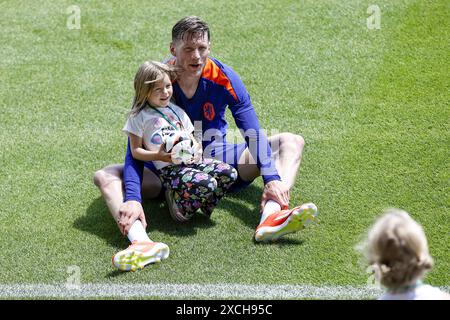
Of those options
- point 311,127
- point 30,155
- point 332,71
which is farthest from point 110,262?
point 332,71

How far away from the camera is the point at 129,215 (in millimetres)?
5277

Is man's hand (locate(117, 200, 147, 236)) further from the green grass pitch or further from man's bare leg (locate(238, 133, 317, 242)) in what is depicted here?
man's bare leg (locate(238, 133, 317, 242))

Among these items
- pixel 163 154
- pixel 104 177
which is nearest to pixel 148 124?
pixel 163 154

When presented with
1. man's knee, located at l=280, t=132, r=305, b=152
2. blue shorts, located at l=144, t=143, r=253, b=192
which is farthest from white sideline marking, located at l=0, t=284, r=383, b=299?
man's knee, located at l=280, t=132, r=305, b=152

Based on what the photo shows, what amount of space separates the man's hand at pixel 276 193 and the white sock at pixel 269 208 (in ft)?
0.08

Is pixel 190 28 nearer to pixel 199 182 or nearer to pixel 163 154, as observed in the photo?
pixel 163 154

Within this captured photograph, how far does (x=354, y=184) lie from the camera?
5.86 meters

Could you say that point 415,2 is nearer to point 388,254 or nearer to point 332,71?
point 332,71

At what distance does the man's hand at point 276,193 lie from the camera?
5457 mm

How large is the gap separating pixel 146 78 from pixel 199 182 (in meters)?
0.73

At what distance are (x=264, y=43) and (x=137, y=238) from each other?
3.06m

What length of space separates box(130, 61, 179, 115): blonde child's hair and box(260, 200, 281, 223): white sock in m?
1.02

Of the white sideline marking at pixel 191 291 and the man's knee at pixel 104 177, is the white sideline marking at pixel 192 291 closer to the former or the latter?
the white sideline marking at pixel 191 291

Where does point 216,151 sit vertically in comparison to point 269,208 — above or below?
above
